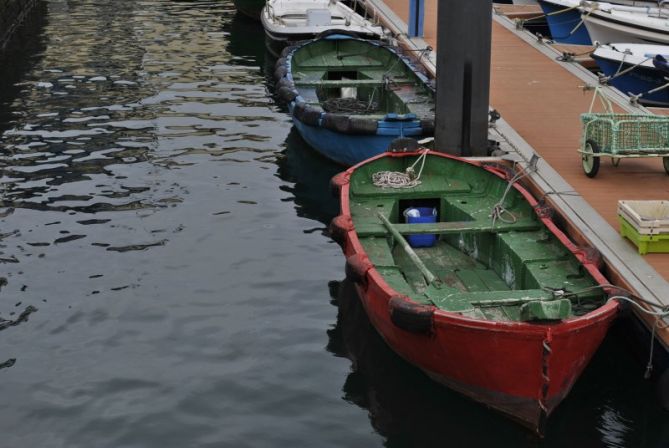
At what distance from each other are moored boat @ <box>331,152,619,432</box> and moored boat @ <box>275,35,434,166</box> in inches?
66.1

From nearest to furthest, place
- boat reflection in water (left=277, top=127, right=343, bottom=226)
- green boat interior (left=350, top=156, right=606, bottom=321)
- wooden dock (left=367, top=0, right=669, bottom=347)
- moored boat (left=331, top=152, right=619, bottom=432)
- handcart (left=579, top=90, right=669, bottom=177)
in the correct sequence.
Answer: moored boat (left=331, top=152, right=619, bottom=432) < green boat interior (left=350, top=156, right=606, bottom=321) < wooden dock (left=367, top=0, right=669, bottom=347) < handcart (left=579, top=90, right=669, bottom=177) < boat reflection in water (left=277, top=127, right=343, bottom=226)

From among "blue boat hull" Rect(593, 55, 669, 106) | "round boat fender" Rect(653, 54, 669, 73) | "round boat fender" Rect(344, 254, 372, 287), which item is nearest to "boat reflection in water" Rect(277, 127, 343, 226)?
"round boat fender" Rect(344, 254, 372, 287)

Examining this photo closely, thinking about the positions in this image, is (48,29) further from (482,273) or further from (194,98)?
(482,273)

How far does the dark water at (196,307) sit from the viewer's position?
8508mm

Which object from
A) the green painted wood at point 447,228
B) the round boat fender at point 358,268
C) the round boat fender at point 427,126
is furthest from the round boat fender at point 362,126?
the round boat fender at point 358,268

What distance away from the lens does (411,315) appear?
8195 mm

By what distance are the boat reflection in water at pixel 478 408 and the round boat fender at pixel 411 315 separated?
919mm

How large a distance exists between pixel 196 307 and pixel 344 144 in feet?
15.0

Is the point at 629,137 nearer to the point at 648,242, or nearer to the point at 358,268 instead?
the point at 648,242

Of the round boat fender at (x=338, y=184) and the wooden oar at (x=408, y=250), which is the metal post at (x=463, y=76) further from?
the wooden oar at (x=408, y=250)

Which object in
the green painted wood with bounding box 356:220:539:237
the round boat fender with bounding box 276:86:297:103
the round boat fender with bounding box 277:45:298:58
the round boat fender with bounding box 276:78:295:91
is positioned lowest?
the green painted wood with bounding box 356:220:539:237

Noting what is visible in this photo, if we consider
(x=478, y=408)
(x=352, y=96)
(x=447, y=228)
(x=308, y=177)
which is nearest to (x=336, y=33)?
(x=352, y=96)

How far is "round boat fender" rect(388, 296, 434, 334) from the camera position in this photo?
26.7 ft

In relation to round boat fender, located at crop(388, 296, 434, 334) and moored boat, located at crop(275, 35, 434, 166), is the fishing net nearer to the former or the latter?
moored boat, located at crop(275, 35, 434, 166)
